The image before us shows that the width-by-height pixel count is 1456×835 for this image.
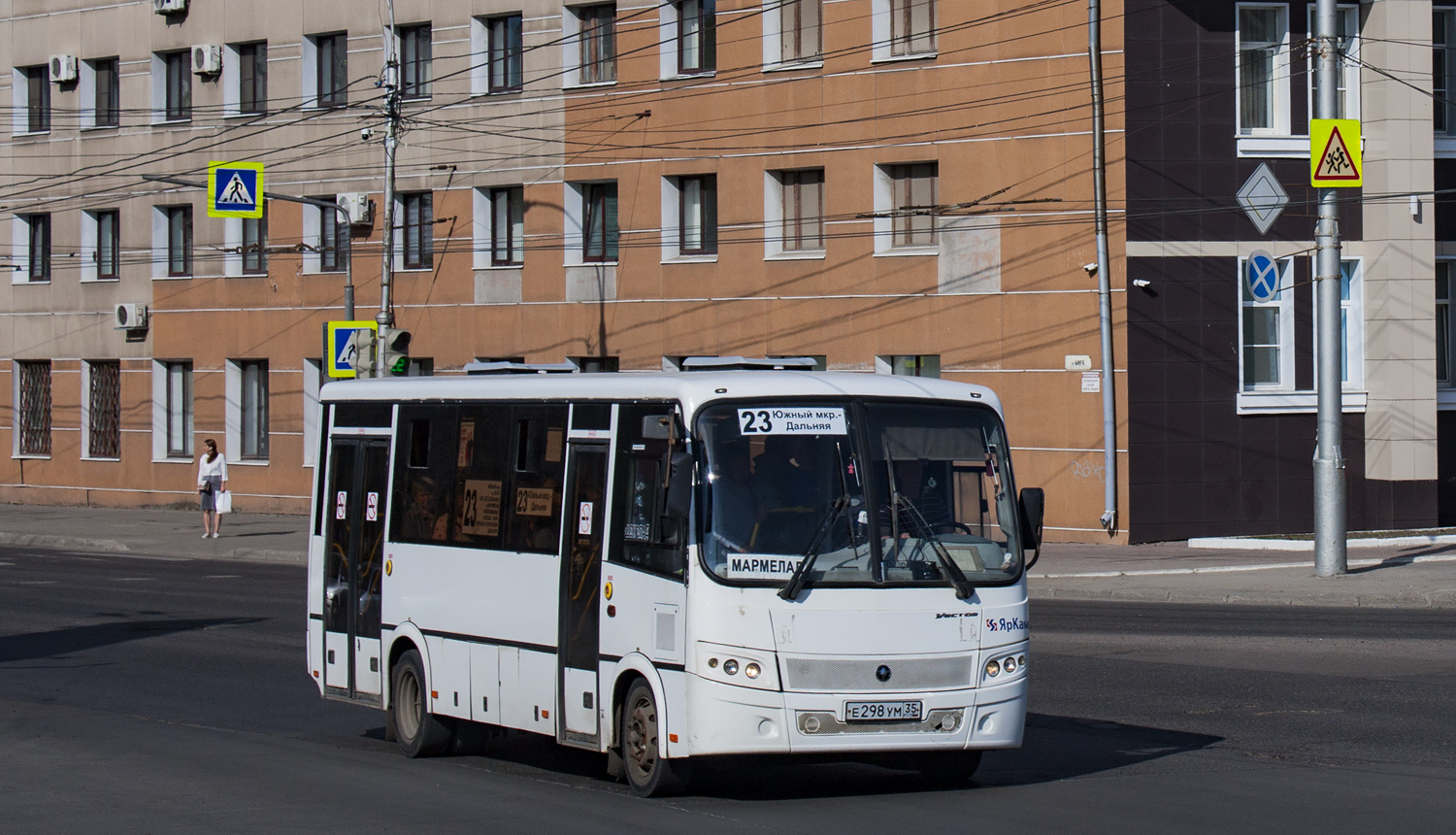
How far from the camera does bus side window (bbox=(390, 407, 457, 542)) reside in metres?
11.4

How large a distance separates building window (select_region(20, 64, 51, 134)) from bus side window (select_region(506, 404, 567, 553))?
122 ft

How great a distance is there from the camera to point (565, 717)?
10164 millimetres

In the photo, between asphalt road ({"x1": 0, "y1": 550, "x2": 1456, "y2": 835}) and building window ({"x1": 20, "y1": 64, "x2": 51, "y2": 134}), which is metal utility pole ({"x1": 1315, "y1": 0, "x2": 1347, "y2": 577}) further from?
building window ({"x1": 20, "y1": 64, "x2": 51, "y2": 134})

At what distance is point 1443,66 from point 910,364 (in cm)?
1045

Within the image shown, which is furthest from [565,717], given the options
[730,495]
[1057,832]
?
[1057,832]

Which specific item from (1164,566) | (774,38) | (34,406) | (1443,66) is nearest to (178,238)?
(34,406)

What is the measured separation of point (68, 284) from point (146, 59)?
615cm

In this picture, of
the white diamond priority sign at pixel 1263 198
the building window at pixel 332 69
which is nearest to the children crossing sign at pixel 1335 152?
the white diamond priority sign at pixel 1263 198

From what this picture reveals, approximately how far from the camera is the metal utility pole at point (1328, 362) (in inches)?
872

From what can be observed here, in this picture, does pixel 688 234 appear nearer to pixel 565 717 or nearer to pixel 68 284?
pixel 68 284

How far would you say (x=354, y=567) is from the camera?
1223 centimetres

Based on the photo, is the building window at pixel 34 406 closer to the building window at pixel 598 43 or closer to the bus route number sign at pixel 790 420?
the building window at pixel 598 43

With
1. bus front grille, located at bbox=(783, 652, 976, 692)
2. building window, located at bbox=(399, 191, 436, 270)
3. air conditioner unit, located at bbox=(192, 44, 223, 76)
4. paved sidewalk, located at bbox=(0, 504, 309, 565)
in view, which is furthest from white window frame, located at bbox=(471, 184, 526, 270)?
bus front grille, located at bbox=(783, 652, 976, 692)

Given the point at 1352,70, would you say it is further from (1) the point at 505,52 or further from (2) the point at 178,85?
(2) the point at 178,85
